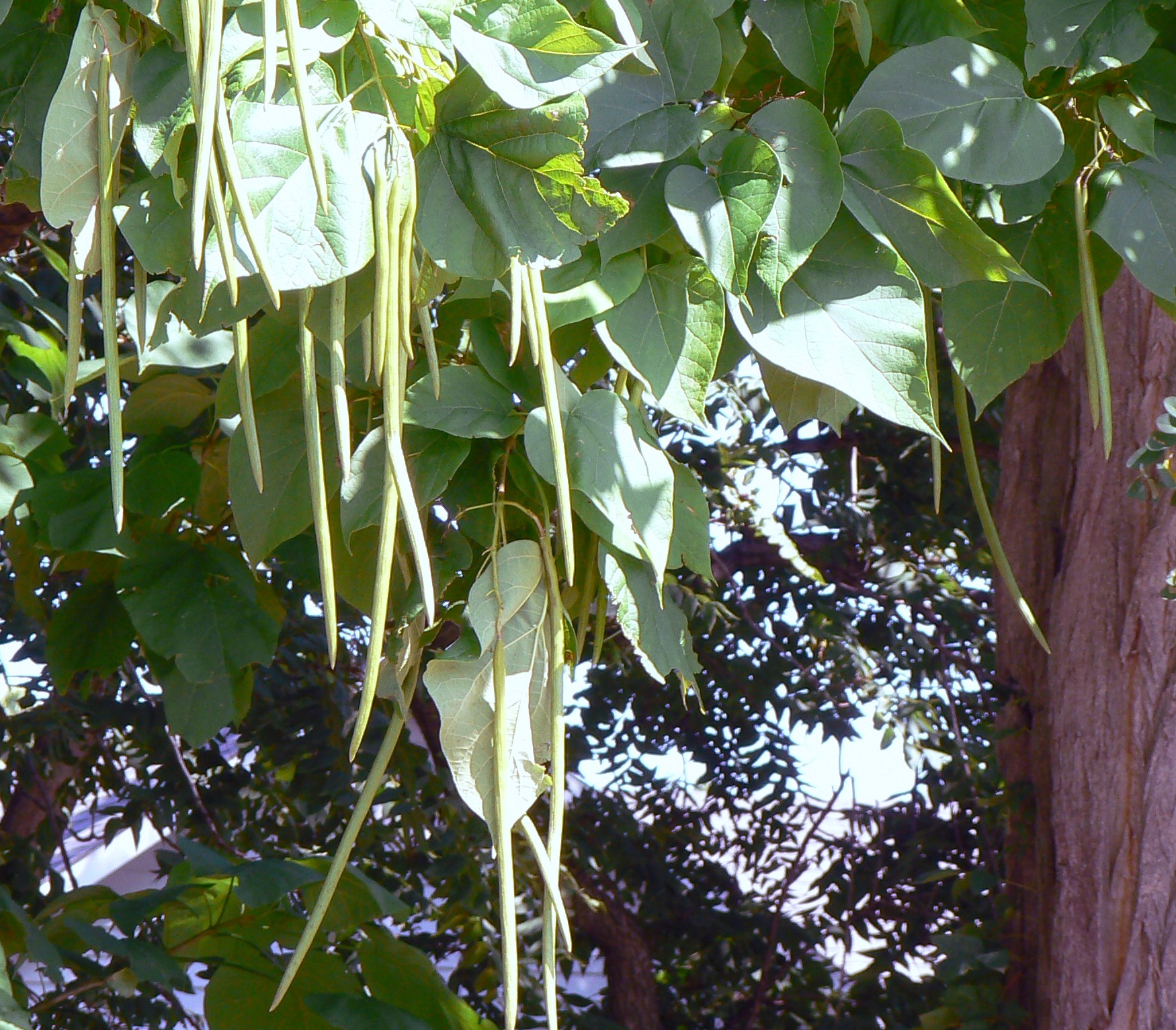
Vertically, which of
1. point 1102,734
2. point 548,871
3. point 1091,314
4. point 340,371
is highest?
point 1102,734

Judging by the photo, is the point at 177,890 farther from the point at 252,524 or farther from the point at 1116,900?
the point at 1116,900

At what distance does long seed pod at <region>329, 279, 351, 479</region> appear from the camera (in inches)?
14.3

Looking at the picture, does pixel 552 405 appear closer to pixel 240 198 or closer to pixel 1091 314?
pixel 240 198

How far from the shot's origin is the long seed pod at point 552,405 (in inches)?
15.5

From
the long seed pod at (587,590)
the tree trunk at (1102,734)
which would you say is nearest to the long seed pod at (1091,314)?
the long seed pod at (587,590)

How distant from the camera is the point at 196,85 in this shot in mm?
330

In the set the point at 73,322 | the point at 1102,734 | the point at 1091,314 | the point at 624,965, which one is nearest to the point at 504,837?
the point at 73,322

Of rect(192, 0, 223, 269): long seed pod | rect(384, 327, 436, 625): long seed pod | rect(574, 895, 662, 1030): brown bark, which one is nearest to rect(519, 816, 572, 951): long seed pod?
rect(384, 327, 436, 625): long seed pod

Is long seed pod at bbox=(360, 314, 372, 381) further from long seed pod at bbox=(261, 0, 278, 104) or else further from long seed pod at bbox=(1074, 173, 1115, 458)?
long seed pod at bbox=(1074, 173, 1115, 458)

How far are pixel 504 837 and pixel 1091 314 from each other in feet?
1.17

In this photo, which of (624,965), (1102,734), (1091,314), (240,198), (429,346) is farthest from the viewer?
(624,965)

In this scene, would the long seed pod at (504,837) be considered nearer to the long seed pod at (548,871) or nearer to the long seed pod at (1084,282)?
the long seed pod at (548,871)

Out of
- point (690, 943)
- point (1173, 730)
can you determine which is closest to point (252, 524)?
point (1173, 730)

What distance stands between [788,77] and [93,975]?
82cm
